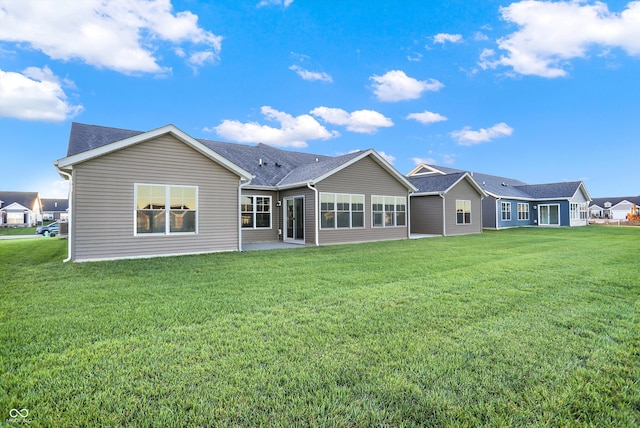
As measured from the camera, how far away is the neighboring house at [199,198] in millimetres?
9219

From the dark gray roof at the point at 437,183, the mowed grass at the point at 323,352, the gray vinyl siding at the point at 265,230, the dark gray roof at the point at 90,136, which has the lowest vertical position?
the mowed grass at the point at 323,352

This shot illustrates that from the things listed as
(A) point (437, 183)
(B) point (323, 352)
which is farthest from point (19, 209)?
(B) point (323, 352)

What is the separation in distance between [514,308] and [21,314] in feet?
22.0

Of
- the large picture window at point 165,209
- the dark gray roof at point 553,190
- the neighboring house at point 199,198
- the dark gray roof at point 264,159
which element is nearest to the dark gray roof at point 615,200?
the dark gray roof at point 553,190

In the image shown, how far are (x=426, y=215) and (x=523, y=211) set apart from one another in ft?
49.1

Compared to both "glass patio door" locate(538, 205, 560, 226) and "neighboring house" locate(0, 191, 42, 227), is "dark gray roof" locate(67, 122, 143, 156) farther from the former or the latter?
"neighboring house" locate(0, 191, 42, 227)

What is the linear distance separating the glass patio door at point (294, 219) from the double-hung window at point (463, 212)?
1099 centimetres

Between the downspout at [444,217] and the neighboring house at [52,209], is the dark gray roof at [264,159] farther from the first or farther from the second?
the neighboring house at [52,209]

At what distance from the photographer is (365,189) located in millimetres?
15156

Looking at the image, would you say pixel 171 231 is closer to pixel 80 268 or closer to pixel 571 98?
pixel 80 268

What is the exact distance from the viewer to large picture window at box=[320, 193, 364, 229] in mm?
13930

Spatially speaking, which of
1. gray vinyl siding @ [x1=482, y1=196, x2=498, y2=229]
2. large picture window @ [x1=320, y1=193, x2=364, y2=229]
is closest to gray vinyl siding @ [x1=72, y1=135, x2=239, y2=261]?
large picture window @ [x1=320, y1=193, x2=364, y2=229]

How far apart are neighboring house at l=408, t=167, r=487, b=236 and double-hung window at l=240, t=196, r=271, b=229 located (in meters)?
9.26

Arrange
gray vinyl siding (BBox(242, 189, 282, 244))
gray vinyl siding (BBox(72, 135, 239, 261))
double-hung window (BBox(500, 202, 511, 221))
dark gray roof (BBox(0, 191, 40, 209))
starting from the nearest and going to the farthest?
gray vinyl siding (BBox(72, 135, 239, 261))
gray vinyl siding (BBox(242, 189, 282, 244))
double-hung window (BBox(500, 202, 511, 221))
dark gray roof (BBox(0, 191, 40, 209))
